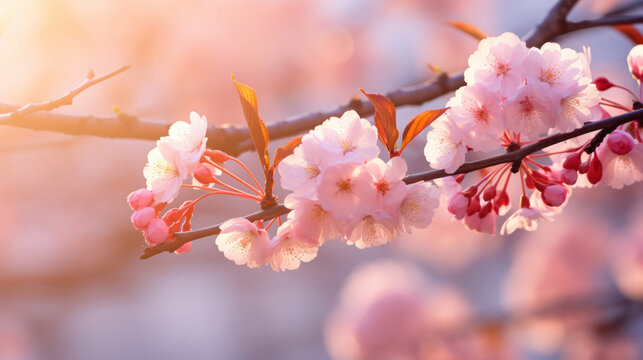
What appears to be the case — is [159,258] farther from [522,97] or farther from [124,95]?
[522,97]

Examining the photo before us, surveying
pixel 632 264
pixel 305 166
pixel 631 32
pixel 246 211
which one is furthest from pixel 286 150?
pixel 246 211

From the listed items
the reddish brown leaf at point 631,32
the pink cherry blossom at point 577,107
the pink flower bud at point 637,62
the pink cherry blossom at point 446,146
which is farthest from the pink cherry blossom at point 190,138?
the reddish brown leaf at point 631,32

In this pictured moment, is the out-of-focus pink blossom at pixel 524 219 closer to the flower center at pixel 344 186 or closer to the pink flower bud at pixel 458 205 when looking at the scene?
the pink flower bud at pixel 458 205

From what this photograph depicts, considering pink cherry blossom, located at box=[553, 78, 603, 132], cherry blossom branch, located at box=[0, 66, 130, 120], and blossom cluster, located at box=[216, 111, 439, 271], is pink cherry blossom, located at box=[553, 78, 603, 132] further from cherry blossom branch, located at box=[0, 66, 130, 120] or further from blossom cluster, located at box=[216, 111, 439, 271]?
cherry blossom branch, located at box=[0, 66, 130, 120]

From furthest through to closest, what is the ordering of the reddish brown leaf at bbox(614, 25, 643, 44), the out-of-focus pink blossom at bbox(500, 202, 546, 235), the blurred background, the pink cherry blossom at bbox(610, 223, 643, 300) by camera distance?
1. the blurred background
2. the pink cherry blossom at bbox(610, 223, 643, 300)
3. the reddish brown leaf at bbox(614, 25, 643, 44)
4. the out-of-focus pink blossom at bbox(500, 202, 546, 235)

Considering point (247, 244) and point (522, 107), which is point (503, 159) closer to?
point (522, 107)

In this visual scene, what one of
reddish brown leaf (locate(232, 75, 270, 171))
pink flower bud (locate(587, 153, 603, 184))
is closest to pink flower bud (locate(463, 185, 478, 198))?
pink flower bud (locate(587, 153, 603, 184))
